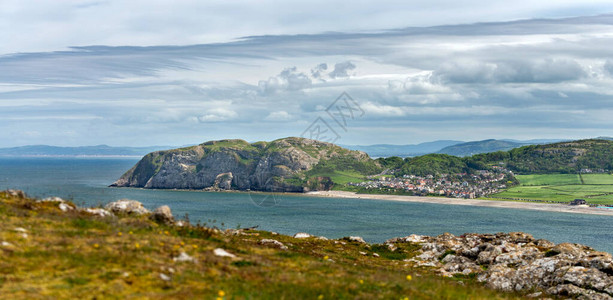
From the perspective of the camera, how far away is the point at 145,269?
18.0 metres

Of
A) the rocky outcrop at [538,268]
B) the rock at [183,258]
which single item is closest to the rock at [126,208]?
the rock at [183,258]

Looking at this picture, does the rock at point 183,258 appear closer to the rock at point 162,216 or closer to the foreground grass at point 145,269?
the foreground grass at point 145,269

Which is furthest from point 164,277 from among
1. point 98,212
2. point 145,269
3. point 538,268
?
point 538,268

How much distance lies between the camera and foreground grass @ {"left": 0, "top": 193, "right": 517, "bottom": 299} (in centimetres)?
1609

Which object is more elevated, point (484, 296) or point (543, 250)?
point (484, 296)

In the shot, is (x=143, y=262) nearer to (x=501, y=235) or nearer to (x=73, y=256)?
(x=73, y=256)

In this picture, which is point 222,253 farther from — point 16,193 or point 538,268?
point 538,268

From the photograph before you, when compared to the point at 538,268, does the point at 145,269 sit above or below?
above

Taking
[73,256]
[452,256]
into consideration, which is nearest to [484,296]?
[73,256]

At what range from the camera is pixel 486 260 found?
42.4 meters

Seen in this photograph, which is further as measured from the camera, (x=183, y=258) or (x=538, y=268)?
(x=538, y=268)

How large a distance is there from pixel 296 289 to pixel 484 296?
10.3 m

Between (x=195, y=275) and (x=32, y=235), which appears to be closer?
(x=195, y=275)

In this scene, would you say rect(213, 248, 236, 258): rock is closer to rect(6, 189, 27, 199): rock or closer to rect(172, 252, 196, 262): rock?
rect(172, 252, 196, 262): rock
